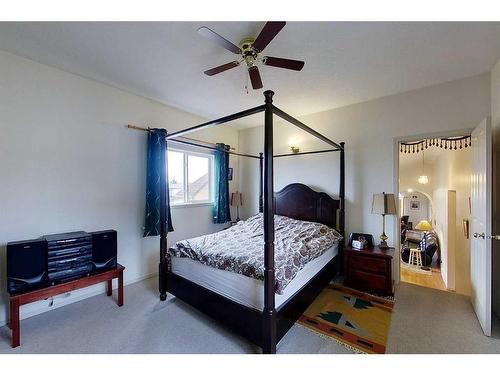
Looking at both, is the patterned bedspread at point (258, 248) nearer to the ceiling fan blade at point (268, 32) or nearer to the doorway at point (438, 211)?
the doorway at point (438, 211)

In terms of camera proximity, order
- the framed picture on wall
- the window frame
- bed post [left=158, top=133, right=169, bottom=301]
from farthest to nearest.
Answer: the framed picture on wall < the window frame < bed post [left=158, top=133, right=169, bottom=301]

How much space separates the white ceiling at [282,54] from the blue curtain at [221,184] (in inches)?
51.2

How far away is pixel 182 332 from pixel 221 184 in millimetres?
2568

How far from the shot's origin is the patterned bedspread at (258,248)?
1870 millimetres

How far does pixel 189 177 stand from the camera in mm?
3953

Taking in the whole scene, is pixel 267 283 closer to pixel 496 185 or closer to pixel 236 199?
pixel 496 185

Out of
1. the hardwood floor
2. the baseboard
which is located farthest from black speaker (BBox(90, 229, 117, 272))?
the hardwood floor

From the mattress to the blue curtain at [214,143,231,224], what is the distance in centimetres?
170

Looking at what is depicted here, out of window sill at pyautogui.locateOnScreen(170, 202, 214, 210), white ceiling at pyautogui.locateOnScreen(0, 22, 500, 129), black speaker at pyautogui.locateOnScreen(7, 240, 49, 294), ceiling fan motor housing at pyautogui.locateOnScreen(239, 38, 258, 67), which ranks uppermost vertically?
white ceiling at pyautogui.locateOnScreen(0, 22, 500, 129)

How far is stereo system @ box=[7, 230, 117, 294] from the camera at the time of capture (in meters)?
1.93

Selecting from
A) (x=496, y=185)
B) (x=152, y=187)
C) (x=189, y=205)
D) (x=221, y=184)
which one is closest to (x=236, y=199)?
(x=221, y=184)

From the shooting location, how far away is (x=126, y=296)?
8.80 feet

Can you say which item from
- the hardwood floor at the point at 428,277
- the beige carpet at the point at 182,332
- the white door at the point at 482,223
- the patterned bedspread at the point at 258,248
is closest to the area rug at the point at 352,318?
the beige carpet at the point at 182,332

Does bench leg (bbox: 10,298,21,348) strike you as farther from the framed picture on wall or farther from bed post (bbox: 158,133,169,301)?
the framed picture on wall
